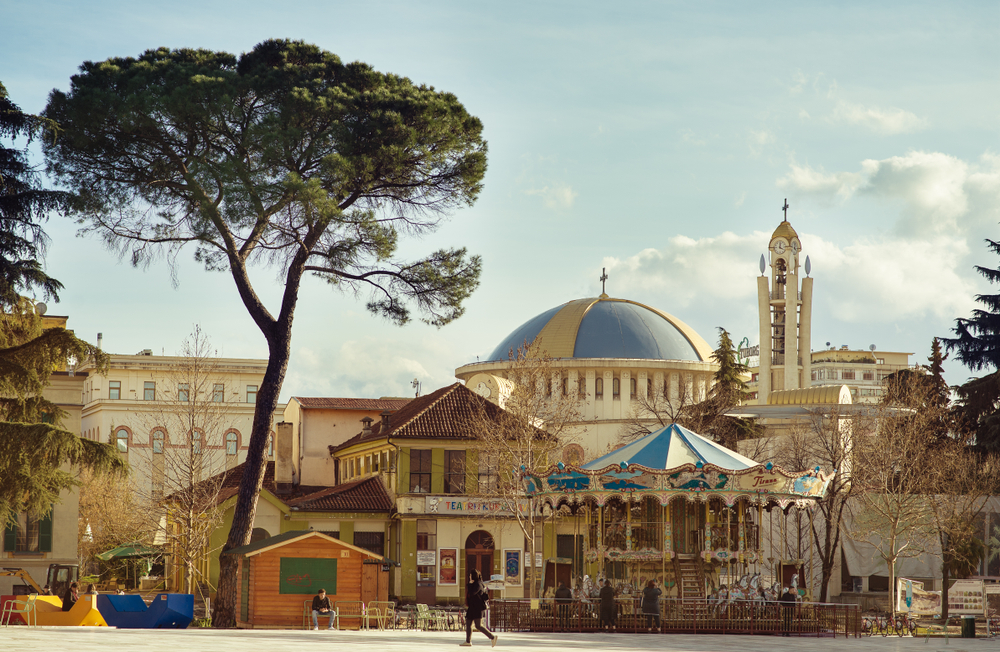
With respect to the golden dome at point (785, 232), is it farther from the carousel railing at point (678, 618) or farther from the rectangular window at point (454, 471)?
the carousel railing at point (678, 618)

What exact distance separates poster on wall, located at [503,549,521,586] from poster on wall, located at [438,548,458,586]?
1.93 metres

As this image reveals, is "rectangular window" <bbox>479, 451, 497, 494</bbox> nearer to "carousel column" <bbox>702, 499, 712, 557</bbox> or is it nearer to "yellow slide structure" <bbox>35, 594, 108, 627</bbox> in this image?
"carousel column" <bbox>702, 499, 712, 557</bbox>

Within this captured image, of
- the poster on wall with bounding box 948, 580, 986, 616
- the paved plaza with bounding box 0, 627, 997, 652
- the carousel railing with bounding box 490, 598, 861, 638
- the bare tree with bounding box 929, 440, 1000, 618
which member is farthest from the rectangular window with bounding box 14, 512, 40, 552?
the bare tree with bounding box 929, 440, 1000, 618

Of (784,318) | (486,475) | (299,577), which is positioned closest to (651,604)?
(299,577)

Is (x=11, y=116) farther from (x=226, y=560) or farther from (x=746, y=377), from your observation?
(x=746, y=377)

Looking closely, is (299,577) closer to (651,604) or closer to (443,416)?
(651,604)

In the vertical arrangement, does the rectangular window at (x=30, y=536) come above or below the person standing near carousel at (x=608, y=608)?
above

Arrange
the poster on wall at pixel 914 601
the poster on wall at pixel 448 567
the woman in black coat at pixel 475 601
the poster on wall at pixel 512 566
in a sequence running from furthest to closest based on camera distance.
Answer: the poster on wall at pixel 512 566, the poster on wall at pixel 448 567, the poster on wall at pixel 914 601, the woman in black coat at pixel 475 601

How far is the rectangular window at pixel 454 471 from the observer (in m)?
48.2

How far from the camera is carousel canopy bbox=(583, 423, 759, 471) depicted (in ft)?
95.0

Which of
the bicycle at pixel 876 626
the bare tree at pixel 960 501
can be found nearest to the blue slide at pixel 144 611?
the bicycle at pixel 876 626

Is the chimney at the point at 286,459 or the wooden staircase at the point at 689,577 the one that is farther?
the chimney at the point at 286,459

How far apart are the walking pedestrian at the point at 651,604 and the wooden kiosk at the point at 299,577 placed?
7.76 m

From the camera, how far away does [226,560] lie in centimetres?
2994
